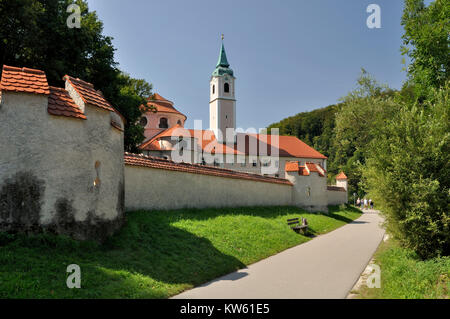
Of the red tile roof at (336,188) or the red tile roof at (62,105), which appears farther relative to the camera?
the red tile roof at (336,188)

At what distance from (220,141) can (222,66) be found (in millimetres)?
13758

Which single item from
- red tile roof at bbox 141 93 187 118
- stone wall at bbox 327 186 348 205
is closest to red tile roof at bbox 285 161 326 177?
stone wall at bbox 327 186 348 205

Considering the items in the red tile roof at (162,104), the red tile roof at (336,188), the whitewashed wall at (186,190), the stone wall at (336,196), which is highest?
the red tile roof at (162,104)

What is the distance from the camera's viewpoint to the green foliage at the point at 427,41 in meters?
14.7

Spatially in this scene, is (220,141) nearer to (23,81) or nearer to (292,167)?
(292,167)

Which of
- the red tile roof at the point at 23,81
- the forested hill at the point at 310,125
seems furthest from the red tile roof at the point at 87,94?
the forested hill at the point at 310,125

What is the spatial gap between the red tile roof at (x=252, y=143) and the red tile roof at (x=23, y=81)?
30606 mm

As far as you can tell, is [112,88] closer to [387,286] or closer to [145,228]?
[145,228]

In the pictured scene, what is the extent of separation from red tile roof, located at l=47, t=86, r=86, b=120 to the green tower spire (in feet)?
143

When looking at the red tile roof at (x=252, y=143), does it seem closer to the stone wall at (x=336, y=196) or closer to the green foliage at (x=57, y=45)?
the stone wall at (x=336, y=196)

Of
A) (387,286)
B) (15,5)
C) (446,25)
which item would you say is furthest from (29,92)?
(446,25)

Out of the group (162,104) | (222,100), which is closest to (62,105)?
(162,104)

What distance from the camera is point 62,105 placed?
855 cm

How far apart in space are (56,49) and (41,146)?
14501 mm
